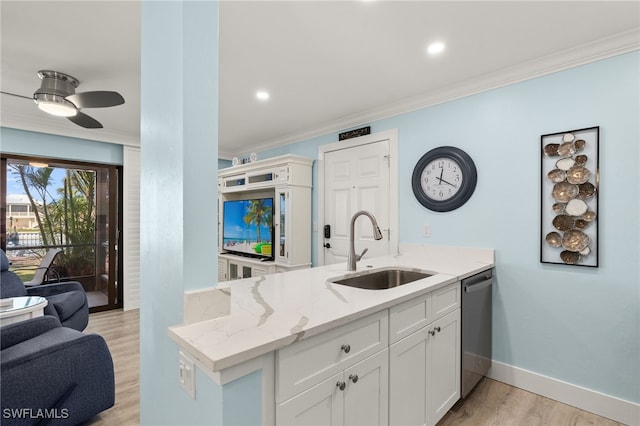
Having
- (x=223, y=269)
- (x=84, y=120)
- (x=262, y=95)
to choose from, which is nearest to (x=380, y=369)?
(x=262, y=95)

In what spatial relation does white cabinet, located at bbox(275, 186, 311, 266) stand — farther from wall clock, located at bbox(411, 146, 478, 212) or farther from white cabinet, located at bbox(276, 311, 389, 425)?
white cabinet, located at bbox(276, 311, 389, 425)

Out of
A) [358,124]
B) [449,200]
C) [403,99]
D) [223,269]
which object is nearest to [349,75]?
[403,99]

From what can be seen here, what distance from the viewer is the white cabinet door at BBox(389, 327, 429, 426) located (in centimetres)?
144

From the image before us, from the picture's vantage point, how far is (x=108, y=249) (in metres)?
4.34

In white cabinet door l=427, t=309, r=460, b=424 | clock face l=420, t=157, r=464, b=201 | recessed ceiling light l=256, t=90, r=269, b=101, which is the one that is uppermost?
recessed ceiling light l=256, t=90, r=269, b=101

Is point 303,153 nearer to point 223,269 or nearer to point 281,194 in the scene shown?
point 281,194

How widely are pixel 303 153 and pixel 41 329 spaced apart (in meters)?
3.10

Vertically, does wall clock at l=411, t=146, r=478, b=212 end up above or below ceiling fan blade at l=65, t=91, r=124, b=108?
below

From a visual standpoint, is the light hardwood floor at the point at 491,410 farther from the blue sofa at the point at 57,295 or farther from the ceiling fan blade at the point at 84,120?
the ceiling fan blade at the point at 84,120

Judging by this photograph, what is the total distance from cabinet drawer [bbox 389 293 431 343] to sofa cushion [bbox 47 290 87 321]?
3.05 metres

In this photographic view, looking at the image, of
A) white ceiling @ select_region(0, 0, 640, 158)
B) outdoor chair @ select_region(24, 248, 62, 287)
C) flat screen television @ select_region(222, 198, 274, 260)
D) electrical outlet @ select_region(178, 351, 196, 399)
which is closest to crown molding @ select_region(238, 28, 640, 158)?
white ceiling @ select_region(0, 0, 640, 158)

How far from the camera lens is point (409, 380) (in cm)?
154

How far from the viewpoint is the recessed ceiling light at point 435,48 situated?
81.1 inches

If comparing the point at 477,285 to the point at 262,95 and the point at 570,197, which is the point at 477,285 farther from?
the point at 262,95
